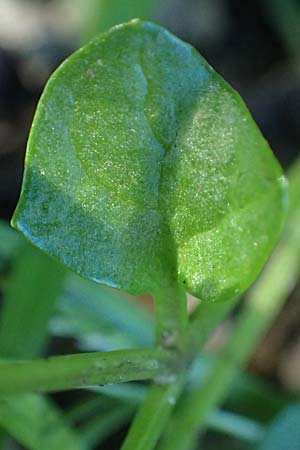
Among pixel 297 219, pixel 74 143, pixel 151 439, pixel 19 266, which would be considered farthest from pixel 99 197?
pixel 297 219

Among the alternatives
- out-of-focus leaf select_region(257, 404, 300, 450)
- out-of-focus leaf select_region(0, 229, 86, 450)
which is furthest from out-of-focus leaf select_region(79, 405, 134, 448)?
out-of-focus leaf select_region(257, 404, 300, 450)

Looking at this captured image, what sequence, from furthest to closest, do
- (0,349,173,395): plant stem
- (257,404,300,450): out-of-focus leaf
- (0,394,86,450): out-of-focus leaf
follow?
(257,404,300,450): out-of-focus leaf
(0,394,86,450): out-of-focus leaf
(0,349,173,395): plant stem

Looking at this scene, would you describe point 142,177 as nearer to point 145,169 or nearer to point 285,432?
point 145,169

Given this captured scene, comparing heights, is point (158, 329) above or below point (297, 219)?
above

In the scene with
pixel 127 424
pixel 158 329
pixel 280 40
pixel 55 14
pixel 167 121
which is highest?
pixel 167 121

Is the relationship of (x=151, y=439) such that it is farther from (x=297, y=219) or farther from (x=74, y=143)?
(x=297, y=219)

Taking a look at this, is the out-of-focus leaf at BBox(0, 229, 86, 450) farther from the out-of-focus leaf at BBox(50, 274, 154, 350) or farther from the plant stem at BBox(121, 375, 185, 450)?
the plant stem at BBox(121, 375, 185, 450)
